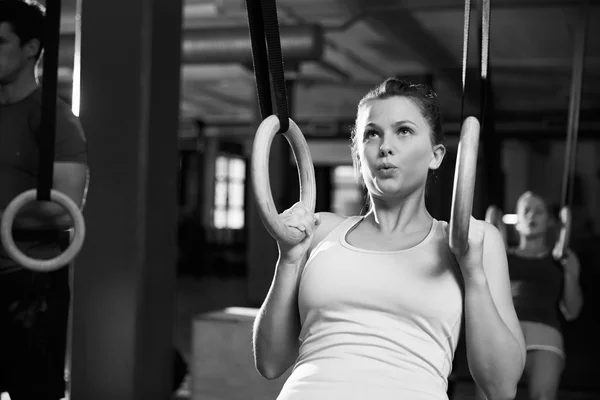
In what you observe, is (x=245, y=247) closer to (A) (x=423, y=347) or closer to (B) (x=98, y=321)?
(B) (x=98, y=321)

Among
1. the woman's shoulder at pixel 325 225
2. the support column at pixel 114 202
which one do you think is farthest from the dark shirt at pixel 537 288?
the woman's shoulder at pixel 325 225

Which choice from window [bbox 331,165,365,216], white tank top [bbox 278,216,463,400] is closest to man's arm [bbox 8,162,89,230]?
white tank top [bbox 278,216,463,400]

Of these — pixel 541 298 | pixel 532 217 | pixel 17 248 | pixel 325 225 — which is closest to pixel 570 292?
pixel 541 298

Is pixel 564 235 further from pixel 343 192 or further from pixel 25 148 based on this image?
pixel 343 192

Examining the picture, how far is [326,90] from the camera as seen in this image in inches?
427

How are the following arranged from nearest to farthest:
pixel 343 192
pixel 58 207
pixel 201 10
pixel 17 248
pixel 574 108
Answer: pixel 17 248
pixel 58 207
pixel 574 108
pixel 201 10
pixel 343 192

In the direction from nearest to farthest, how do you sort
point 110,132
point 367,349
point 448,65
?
1. point 367,349
2. point 110,132
3. point 448,65

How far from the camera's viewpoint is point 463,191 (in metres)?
1.05

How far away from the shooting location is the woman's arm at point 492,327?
3.76 ft

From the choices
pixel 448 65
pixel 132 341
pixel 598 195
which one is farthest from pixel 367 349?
pixel 598 195

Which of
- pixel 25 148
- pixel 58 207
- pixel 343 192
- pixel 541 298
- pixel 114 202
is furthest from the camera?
pixel 343 192

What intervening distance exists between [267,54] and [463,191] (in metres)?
0.43

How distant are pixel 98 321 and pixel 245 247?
9937mm

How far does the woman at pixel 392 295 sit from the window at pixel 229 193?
11192mm
